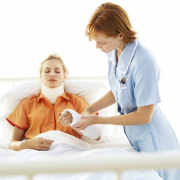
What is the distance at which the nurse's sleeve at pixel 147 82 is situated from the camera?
1458 millimetres

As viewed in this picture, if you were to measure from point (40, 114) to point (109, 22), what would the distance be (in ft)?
2.41

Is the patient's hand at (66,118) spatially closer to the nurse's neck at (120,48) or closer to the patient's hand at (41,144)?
the patient's hand at (41,144)

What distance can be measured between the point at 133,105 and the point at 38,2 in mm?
1622

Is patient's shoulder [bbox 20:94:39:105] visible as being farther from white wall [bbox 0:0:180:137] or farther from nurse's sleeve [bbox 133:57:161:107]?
white wall [bbox 0:0:180:137]

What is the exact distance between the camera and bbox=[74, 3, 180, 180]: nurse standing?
1460 mm

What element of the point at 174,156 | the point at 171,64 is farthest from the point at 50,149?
the point at 171,64

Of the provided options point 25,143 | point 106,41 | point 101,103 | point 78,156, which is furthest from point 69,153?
point 106,41

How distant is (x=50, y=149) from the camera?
5.42ft

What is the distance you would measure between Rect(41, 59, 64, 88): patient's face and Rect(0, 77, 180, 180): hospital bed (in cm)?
10

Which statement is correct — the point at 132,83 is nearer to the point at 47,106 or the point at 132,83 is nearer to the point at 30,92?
the point at 47,106

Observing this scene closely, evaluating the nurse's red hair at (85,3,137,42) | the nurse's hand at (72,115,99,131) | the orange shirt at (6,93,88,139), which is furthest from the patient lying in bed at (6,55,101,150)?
the nurse's red hair at (85,3,137,42)

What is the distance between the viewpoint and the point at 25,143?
5.59 ft

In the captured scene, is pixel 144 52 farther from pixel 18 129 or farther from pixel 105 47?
pixel 18 129

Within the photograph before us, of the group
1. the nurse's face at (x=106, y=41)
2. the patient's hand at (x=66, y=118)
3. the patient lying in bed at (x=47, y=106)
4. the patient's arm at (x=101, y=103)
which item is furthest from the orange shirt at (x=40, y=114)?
the nurse's face at (x=106, y=41)
